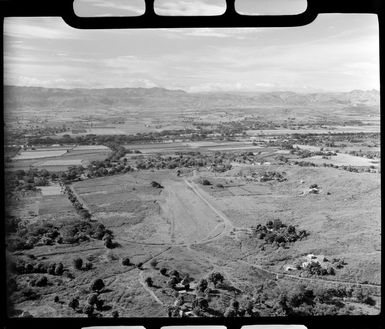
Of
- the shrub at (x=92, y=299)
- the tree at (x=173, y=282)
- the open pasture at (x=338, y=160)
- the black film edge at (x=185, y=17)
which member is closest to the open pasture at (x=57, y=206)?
the shrub at (x=92, y=299)

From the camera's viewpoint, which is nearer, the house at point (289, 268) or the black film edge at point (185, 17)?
the black film edge at point (185, 17)

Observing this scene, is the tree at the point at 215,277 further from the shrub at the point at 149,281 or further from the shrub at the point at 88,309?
the shrub at the point at 88,309

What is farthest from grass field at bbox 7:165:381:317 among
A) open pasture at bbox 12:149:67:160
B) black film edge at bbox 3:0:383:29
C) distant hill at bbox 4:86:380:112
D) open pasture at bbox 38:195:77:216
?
black film edge at bbox 3:0:383:29

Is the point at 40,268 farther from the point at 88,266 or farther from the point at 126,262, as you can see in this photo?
the point at 126,262

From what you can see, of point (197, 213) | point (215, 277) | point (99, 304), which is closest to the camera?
point (99, 304)

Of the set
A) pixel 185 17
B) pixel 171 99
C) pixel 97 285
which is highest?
pixel 185 17

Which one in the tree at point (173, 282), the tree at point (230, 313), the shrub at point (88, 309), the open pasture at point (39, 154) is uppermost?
the open pasture at point (39, 154)

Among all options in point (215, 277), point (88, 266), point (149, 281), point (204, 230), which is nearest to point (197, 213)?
point (204, 230)

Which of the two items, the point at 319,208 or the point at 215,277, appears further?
the point at 319,208
